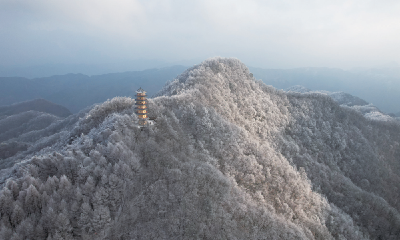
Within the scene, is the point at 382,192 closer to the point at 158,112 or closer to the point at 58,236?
the point at 158,112

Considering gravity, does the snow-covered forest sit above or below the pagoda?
below

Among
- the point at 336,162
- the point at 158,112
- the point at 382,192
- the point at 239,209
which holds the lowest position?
the point at 382,192

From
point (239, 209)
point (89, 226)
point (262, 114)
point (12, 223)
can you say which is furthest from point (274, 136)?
point (12, 223)

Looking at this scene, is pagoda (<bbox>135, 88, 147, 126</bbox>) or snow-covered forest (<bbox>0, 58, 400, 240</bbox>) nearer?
snow-covered forest (<bbox>0, 58, 400, 240</bbox>)

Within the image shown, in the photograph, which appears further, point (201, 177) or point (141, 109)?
point (141, 109)

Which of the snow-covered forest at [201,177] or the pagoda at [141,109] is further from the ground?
the pagoda at [141,109]

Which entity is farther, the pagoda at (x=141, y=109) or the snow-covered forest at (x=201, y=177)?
the pagoda at (x=141, y=109)

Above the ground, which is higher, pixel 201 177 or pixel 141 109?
pixel 141 109

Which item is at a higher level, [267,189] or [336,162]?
[267,189]
